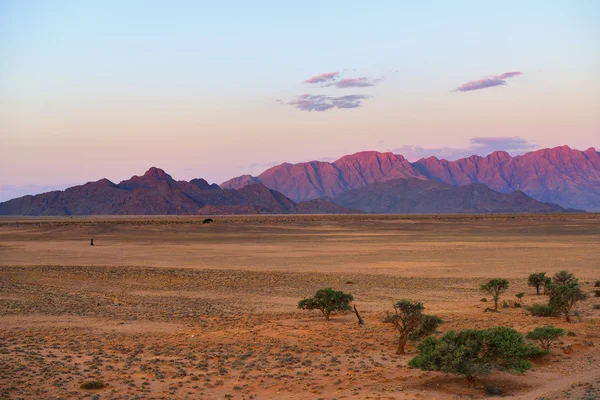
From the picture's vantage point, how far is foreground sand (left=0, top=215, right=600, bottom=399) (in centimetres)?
1213

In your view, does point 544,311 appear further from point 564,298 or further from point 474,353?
point 474,353

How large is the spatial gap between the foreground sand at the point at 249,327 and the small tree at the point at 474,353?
38 cm

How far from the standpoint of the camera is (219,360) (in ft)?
47.2

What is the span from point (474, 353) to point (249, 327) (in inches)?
315

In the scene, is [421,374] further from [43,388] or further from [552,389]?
[43,388]

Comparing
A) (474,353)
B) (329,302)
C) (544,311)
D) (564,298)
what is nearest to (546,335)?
(474,353)

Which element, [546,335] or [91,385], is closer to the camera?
[91,385]

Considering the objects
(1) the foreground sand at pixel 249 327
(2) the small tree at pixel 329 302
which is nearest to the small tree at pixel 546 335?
(1) the foreground sand at pixel 249 327

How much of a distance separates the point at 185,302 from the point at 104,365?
10.3 meters

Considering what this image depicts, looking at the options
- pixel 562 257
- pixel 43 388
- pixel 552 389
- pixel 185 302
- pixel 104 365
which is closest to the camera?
pixel 552 389

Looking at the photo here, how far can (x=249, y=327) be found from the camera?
1841 centimetres

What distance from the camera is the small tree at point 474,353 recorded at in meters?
12.0

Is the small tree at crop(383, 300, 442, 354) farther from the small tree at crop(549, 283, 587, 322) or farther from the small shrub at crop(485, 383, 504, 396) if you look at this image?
the small tree at crop(549, 283, 587, 322)

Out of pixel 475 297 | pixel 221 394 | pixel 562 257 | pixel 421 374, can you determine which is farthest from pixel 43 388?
pixel 562 257
